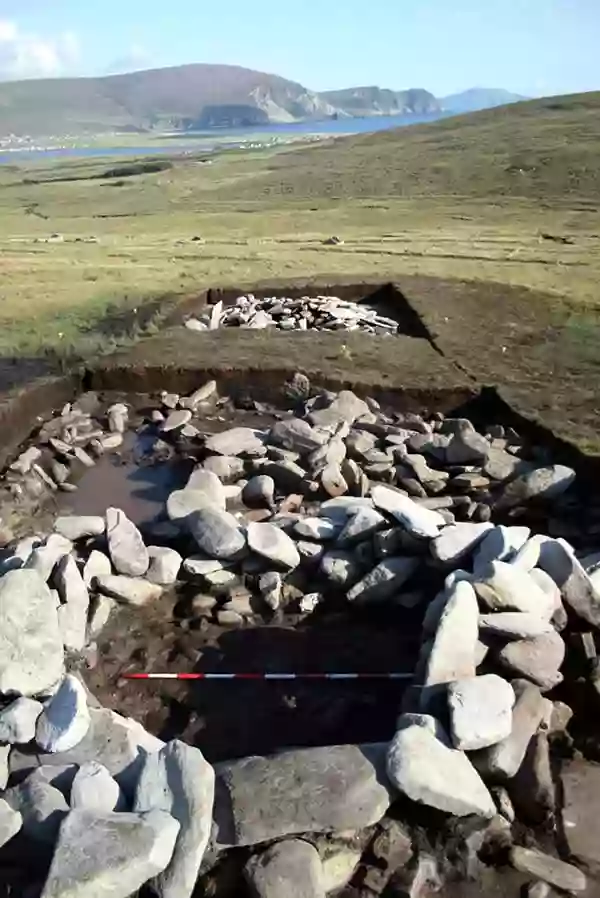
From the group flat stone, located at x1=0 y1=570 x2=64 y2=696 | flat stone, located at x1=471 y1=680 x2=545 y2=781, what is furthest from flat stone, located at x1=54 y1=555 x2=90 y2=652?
flat stone, located at x1=471 y1=680 x2=545 y2=781

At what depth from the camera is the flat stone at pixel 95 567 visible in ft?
15.0

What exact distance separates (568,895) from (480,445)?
383 cm

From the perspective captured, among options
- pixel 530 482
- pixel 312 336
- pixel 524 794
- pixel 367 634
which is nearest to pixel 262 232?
pixel 312 336

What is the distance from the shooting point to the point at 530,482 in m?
5.69

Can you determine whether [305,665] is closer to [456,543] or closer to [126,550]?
[456,543]

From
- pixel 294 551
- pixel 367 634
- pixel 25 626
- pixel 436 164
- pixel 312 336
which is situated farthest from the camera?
pixel 436 164

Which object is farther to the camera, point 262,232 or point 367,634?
point 262,232

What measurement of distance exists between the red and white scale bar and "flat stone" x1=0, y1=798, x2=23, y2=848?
1245 mm

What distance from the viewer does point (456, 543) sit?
4.51 metres

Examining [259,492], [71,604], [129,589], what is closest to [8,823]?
[71,604]

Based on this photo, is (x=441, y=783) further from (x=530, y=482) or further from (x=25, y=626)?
(x=530, y=482)

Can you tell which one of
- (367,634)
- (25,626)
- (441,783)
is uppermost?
(25,626)

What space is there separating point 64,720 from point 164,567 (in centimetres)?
158

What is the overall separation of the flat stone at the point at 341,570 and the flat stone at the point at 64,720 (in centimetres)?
175
